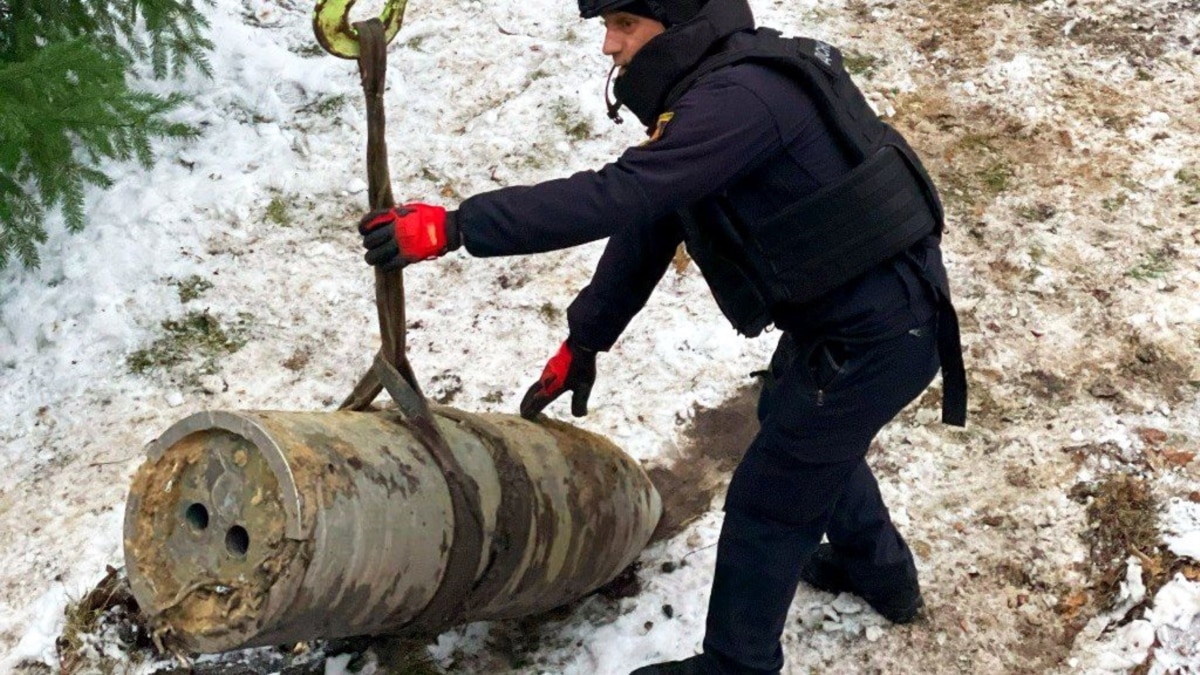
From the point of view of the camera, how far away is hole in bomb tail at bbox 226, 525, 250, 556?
7.86 feet

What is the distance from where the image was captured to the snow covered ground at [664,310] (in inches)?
137

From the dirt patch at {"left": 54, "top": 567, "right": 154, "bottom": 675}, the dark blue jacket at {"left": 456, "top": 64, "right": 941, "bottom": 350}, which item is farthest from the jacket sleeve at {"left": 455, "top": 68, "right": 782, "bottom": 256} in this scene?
the dirt patch at {"left": 54, "top": 567, "right": 154, "bottom": 675}

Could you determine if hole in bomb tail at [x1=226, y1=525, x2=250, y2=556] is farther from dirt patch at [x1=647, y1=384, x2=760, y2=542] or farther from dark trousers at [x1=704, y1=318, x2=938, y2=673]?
dirt patch at [x1=647, y1=384, x2=760, y2=542]

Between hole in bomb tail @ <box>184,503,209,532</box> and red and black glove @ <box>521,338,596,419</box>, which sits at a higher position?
hole in bomb tail @ <box>184,503,209,532</box>

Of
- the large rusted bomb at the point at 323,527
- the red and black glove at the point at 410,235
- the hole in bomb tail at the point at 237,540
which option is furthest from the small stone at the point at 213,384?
the red and black glove at the point at 410,235

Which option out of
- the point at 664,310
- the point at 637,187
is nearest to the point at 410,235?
the point at 637,187

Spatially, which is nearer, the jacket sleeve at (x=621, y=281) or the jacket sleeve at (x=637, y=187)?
the jacket sleeve at (x=637, y=187)

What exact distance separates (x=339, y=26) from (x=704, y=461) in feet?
7.79

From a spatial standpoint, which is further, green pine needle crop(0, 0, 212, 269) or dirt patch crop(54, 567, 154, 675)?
green pine needle crop(0, 0, 212, 269)

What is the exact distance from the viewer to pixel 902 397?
2.73m

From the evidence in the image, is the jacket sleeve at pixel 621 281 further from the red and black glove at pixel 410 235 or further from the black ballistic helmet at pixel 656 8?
the red and black glove at pixel 410 235

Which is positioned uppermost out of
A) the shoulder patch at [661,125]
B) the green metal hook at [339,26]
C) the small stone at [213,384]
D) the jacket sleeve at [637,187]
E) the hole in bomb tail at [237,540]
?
the green metal hook at [339,26]

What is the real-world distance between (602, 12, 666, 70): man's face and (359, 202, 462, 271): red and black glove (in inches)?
23.6

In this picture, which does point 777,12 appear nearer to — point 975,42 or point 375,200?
point 975,42
